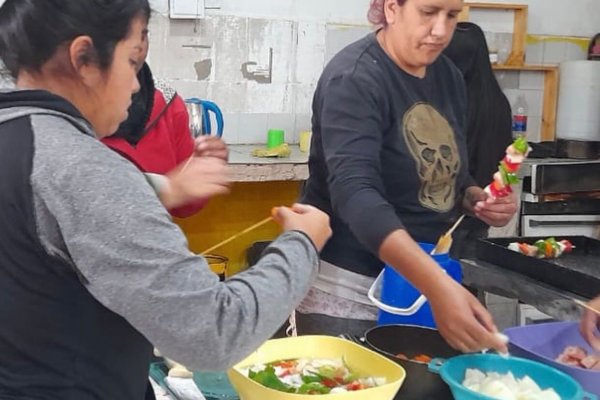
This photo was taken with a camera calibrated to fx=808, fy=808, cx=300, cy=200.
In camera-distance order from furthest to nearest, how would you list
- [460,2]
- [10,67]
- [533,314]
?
[533,314]
[460,2]
[10,67]

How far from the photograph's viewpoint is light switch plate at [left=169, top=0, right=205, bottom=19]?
148 inches

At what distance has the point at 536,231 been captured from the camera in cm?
389

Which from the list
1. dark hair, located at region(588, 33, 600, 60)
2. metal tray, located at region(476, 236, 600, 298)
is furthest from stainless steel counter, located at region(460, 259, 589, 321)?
dark hair, located at region(588, 33, 600, 60)

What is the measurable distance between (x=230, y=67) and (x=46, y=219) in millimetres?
3074

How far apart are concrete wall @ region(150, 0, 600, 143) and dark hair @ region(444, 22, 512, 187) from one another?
0.62 metres

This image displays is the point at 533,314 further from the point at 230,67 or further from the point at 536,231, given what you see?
the point at 230,67

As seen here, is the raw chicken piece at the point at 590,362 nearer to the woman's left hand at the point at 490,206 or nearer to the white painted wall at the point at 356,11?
the woman's left hand at the point at 490,206

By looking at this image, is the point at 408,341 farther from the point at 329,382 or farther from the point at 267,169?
the point at 267,169

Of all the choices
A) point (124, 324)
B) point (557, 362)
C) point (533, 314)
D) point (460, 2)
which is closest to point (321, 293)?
point (557, 362)

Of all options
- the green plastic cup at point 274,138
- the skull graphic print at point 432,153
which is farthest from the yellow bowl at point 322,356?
the green plastic cup at point 274,138

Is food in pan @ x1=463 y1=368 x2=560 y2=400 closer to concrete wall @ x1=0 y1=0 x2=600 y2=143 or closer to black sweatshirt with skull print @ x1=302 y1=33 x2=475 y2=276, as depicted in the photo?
black sweatshirt with skull print @ x1=302 y1=33 x2=475 y2=276

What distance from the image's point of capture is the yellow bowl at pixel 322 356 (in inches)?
48.6

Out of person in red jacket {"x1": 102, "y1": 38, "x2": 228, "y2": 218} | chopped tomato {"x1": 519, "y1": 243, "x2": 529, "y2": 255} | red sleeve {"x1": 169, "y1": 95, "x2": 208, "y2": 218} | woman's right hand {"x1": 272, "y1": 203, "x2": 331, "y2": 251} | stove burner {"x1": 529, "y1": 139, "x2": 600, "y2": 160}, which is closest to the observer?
woman's right hand {"x1": 272, "y1": 203, "x2": 331, "y2": 251}

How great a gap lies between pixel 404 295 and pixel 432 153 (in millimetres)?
335
